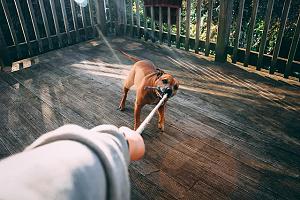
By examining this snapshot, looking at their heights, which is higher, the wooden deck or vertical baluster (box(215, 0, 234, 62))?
vertical baluster (box(215, 0, 234, 62))

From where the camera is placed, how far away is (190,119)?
3.51m

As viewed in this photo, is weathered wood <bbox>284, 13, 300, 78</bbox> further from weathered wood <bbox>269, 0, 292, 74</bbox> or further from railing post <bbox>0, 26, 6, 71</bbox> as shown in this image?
railing post <bbox>0, 26, 6, 71</bbox>

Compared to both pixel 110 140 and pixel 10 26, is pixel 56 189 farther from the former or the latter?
pixel 10 26

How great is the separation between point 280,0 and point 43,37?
538cm

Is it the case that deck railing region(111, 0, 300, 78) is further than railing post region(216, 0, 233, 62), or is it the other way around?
railing post region(216, 0, 233, 62)

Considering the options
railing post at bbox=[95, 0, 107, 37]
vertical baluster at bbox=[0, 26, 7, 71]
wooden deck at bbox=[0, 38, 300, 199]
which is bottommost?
wooden deck at bbox=[0, 38, 300, 199]

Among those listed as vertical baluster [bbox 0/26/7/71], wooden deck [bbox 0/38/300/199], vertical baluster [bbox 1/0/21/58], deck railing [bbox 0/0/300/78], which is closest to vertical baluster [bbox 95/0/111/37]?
deck railing [bbox 0/0/300/78]

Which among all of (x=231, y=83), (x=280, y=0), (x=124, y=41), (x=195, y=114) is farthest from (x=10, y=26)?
(x=280, y=0)

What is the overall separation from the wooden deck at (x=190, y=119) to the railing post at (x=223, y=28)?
30cm

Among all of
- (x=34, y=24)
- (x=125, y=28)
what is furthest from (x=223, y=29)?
(x=34, y=24)

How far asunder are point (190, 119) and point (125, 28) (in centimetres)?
437

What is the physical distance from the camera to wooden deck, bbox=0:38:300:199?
2.52 meters

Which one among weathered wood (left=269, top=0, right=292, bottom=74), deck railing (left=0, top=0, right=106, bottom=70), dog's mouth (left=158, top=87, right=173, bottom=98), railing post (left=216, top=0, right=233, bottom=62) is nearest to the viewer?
dog's mouth (left=158, top=87, right=173, bottom=98)

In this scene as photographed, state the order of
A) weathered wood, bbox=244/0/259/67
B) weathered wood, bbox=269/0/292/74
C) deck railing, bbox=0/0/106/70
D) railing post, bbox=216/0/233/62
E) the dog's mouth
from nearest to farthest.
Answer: the dog's mouth < weathered wood, bbox=269/0/292/74 < weathered wood, bbox=244/0/259/67 < railing post, bbox=216/0/233/62 < deck railing, bbox=0/0/106/70
